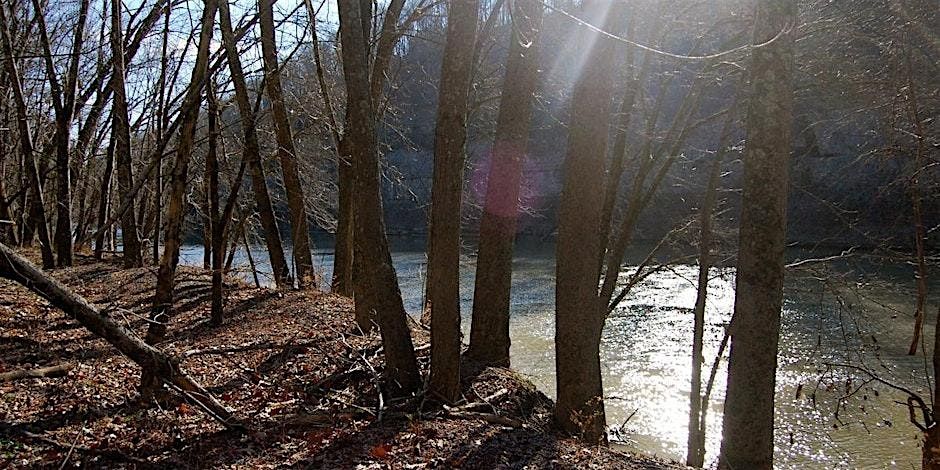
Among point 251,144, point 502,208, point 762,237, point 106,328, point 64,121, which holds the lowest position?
point 106,328

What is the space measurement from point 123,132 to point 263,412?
352 inches

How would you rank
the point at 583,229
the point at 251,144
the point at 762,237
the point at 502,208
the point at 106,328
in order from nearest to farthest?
the point at 106,328 < the point at 762,237 < the point at 583,229 < the point at 502,208 < the point at 251,144

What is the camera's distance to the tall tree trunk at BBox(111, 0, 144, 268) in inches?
456

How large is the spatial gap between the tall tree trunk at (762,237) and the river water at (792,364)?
8.92ft

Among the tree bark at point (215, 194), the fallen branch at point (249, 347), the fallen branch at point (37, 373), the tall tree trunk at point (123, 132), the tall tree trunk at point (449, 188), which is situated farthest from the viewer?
the tall tree trunk at point (123, 132)

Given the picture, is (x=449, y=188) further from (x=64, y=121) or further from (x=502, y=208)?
(x=64, y=121)

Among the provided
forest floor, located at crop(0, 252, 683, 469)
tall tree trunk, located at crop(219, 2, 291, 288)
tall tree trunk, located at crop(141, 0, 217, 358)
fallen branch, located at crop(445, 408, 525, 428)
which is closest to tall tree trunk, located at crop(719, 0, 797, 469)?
forest floor, located at crop(0, 252, 683, 469)

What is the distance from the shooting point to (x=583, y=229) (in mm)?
5695

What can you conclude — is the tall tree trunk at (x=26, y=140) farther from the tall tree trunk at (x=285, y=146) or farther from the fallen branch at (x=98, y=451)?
the fallen branch at (x=98, y=451)

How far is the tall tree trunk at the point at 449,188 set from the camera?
5.25 m

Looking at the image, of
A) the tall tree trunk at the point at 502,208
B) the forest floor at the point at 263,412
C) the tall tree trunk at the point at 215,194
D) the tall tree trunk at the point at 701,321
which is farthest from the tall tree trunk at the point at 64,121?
the tall tree trunk at the point at 701,321

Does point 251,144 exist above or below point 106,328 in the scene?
above

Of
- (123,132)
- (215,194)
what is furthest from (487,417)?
(123,132)

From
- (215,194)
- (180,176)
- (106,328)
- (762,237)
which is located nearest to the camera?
(106,328)
